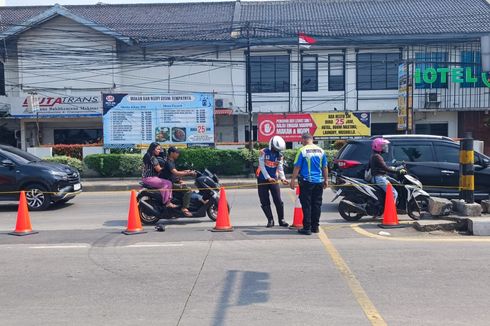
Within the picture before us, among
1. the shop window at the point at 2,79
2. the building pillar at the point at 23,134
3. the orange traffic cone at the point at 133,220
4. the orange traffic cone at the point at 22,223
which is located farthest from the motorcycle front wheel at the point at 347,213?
the shop window at the point at 2,79

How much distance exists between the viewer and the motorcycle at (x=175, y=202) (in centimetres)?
1010

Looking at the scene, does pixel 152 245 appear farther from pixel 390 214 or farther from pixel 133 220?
pixel 390 214

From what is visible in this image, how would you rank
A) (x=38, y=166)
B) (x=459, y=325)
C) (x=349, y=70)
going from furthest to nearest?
(x=349, y=70)
(x=38, y=166)
(x=459, y=325)

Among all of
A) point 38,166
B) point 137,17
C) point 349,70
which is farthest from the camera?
point 137,17

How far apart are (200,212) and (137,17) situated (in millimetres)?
24404

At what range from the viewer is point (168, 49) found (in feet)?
92.1

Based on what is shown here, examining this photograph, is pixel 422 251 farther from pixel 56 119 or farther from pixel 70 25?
pixel 70 25

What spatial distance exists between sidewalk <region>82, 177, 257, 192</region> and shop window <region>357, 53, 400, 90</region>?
419 inches

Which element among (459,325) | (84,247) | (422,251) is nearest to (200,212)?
(84,247)

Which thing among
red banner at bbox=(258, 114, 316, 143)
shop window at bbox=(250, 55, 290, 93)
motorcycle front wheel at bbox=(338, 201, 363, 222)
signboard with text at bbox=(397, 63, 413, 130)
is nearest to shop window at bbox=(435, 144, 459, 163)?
motorcycle front wheel at bbox=(338, 201, 363, 222)

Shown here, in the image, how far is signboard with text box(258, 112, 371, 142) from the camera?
22.2m

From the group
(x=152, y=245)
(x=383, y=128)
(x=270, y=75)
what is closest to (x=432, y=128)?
(x=383, y=128)

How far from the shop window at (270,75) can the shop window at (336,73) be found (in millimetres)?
2284

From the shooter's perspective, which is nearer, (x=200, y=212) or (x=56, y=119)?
(x=200, y=212)
